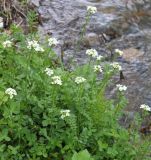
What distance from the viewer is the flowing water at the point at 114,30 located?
532 cm

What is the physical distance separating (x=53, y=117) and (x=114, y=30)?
2773 millimetres

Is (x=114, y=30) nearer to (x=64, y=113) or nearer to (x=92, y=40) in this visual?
(x=92, y=40)

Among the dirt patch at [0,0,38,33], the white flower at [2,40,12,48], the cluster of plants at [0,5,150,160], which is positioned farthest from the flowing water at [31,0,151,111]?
the white flower at [2,40,12,48]

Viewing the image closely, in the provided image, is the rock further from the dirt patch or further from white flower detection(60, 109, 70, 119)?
white flower detection(60, 109, 70, 119)

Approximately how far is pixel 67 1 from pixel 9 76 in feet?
9.69

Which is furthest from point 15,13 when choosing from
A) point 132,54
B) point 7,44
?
point 7,44

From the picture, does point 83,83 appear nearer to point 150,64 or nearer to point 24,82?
point 24,82

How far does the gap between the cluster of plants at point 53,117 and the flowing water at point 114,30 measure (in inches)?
52.2

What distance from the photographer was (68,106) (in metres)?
3.65

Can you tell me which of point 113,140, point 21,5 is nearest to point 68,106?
point 113,140

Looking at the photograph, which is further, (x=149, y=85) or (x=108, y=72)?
(x=149, y=85)

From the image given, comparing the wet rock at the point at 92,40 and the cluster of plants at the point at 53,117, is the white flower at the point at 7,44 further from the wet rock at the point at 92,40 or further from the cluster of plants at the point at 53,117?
the wet rock at the point at 92,40

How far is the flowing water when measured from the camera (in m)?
5.32

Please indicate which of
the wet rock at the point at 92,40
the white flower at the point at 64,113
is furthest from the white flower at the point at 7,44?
the wet rock at the point at 92,40
